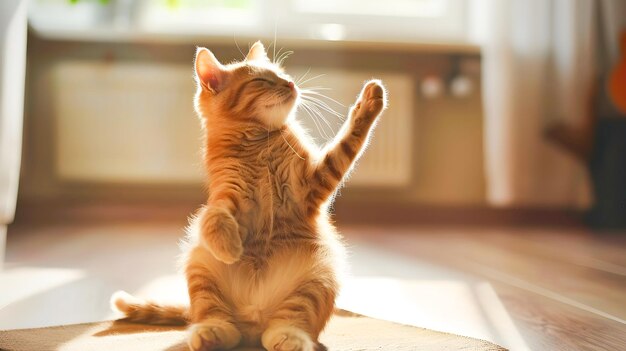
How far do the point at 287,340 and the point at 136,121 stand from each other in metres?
2.29

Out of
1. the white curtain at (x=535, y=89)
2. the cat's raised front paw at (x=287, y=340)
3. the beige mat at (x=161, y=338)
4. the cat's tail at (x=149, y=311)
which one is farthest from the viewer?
the white curtain at (x=535, y=89)

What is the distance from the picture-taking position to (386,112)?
2.94 meters

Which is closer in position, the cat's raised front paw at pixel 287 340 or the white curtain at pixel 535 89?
the cat's raised front paw at pixel 287 340

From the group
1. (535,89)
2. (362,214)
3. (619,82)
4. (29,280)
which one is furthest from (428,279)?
(619,82)

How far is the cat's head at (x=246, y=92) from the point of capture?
966 mm

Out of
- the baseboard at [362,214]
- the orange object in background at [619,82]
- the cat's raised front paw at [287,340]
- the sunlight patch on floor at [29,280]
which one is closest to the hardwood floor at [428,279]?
the sunlight patch on floor at [29,280]

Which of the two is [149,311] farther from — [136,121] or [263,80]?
[136,121]

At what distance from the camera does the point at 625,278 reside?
5.22 feet

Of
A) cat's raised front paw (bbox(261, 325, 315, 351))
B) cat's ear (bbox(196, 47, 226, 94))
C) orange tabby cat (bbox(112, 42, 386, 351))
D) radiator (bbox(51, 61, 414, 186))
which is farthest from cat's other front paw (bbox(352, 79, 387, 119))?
radiator (bbox(51, 61, 414, 186))

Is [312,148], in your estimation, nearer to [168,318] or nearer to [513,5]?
[168,318]

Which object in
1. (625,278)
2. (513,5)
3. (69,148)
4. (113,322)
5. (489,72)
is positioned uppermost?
(513,5)

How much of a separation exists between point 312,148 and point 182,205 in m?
2.08

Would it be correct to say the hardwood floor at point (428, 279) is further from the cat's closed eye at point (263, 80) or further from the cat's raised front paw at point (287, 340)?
the cat's closed eye at point (263, 80)

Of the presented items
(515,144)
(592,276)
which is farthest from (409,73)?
(592,276)
